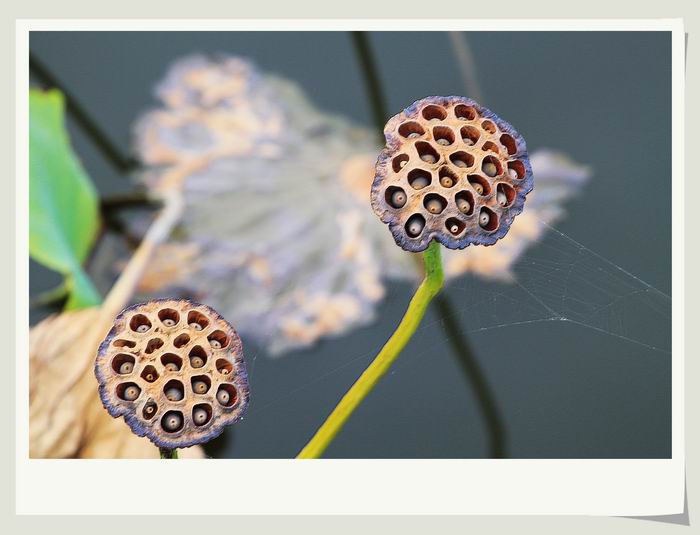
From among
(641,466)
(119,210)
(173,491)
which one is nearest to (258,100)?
(119,210)

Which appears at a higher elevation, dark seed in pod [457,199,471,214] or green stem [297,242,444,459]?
dark seed in pod [457,199,471,214]

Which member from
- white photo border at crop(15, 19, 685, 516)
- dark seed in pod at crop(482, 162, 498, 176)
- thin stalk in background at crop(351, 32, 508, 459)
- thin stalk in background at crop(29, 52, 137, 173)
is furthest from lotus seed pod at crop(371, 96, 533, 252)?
thin stalk in background at crop(29, 52, 137, 173)

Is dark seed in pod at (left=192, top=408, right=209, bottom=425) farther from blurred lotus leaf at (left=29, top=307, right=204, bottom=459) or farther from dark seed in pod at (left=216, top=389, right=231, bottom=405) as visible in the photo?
blurred lotus leaf at (left=29, top=307, right=204, bottom=459)

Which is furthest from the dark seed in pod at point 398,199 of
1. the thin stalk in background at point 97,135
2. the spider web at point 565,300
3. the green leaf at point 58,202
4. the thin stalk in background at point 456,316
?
the thin stalk in background at point 97,135

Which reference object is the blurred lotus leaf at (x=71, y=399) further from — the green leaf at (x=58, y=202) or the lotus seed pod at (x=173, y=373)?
the lotus seed pod at (x=173, y=373)

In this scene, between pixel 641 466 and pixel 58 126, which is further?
pixel 58 126

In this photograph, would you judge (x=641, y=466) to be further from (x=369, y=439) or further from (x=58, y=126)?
(x=58, y=126)

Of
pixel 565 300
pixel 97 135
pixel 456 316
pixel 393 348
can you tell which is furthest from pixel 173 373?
pixel 97 135
